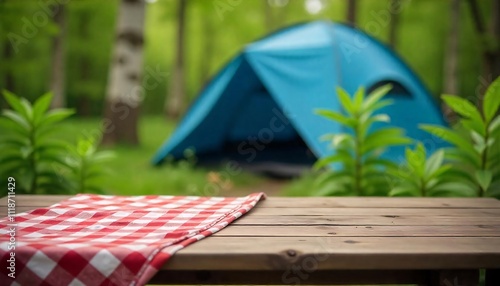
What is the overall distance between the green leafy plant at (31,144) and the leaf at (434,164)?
197cm

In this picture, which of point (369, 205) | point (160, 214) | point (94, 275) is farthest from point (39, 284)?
point (369, 205)

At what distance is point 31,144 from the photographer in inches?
119

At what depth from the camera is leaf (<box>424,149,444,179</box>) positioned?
271 cm

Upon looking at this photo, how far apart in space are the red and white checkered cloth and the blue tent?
324 centimetres

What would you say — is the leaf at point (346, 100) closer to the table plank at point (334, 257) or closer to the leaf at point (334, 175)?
the leaf at point (334, 175)

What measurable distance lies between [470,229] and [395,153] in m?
3.83

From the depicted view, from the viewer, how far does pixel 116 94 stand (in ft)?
22.1

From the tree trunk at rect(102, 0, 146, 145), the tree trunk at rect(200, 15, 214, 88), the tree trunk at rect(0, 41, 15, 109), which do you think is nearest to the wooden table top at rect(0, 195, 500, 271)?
the tree trunk at rect(102, 0, 146, 145)

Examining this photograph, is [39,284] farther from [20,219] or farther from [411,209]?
[411,209]

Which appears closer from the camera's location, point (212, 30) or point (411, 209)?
point (411, 209)

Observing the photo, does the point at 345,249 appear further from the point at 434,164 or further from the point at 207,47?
the point at 207,47

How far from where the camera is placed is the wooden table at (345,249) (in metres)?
1.28

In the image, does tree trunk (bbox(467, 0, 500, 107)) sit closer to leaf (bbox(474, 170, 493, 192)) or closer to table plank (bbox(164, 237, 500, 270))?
leaf (bbox(474, 170, 493, 192))

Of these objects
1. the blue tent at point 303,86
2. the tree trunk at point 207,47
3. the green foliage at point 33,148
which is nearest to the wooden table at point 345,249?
the green foliage at point 33,148
